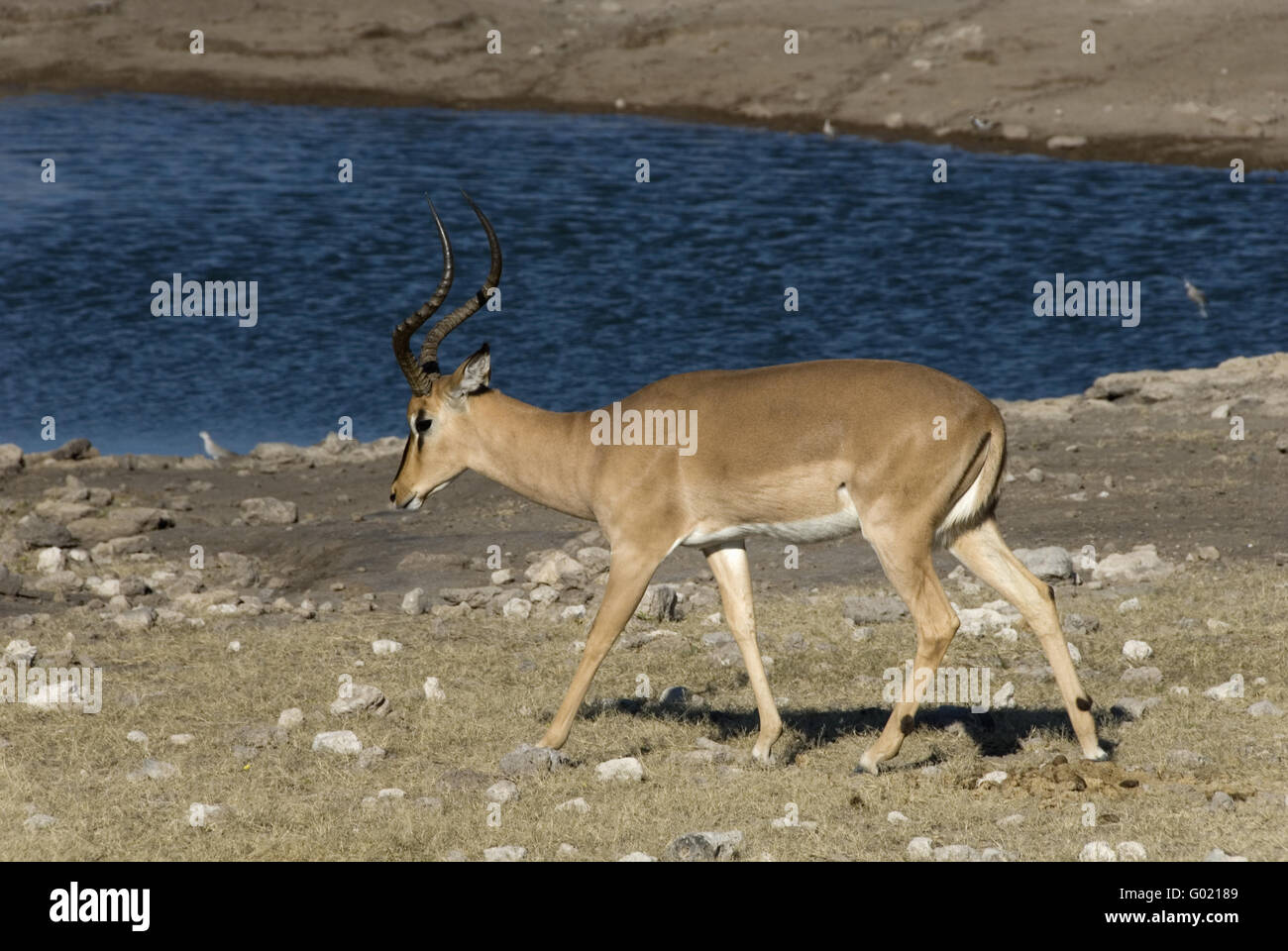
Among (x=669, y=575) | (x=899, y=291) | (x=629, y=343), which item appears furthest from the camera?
(x=899, y=291)

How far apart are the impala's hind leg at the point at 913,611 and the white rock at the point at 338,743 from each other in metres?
2.43

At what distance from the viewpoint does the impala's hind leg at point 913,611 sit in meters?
8.47

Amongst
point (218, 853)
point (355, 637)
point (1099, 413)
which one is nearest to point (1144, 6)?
point (1099, 413)

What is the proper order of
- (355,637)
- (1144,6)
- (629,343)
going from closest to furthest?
(355,637) < (629,343) < (1144,6)

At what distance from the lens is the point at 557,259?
94.3 ft

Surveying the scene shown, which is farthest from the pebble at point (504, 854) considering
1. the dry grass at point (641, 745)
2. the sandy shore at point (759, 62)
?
the sandy shore at point (759, 62)

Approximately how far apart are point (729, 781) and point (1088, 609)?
13.4 ft

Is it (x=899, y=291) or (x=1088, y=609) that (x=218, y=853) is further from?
(x=899, y=291)

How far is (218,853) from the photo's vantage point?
7.42 meters

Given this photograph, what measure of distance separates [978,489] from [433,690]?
3204 millimetres

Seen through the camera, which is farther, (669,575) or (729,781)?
(669,575)

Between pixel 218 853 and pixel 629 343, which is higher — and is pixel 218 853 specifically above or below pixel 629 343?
above

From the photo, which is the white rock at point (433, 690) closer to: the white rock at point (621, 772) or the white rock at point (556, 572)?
the white rock at point (621, 772)

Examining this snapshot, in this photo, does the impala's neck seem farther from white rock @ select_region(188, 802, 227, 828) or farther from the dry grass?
white rock @ select_region(188, 802, 227, 828)
